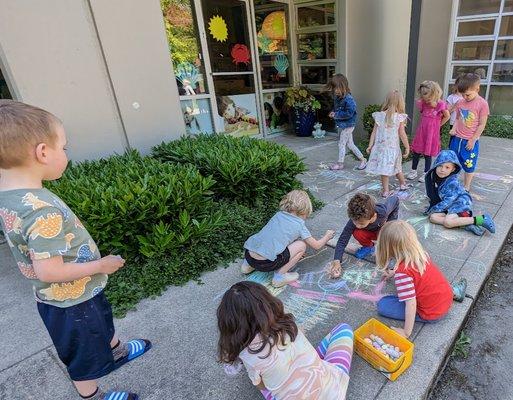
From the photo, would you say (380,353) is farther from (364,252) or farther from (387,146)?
(387,146)

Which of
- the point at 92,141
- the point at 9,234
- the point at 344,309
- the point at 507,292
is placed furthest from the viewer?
the point at 92,141

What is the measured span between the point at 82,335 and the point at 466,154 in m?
4.57

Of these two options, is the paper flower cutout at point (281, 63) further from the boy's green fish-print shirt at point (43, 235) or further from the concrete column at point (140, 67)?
the boy's green fish-print shirt at point (43, 235)

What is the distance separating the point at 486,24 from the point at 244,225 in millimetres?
8142

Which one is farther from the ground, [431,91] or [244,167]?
[431,91]

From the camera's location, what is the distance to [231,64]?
6.81 meters

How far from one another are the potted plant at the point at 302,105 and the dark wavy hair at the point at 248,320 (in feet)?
23.1

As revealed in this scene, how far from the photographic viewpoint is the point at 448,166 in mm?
3572

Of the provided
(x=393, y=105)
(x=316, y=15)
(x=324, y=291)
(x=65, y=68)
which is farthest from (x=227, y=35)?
(x=324, y=291)

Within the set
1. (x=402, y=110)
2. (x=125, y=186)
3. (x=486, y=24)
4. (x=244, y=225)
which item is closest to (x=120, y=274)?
(x=125, y=186)

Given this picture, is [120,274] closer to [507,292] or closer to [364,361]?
[364,361]

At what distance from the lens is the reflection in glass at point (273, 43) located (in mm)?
7363

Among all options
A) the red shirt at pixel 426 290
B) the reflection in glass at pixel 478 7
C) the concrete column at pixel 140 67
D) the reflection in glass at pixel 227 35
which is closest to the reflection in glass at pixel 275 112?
the reflection in glass at pixel 227 35

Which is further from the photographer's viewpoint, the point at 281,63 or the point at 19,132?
the point at 281,63
